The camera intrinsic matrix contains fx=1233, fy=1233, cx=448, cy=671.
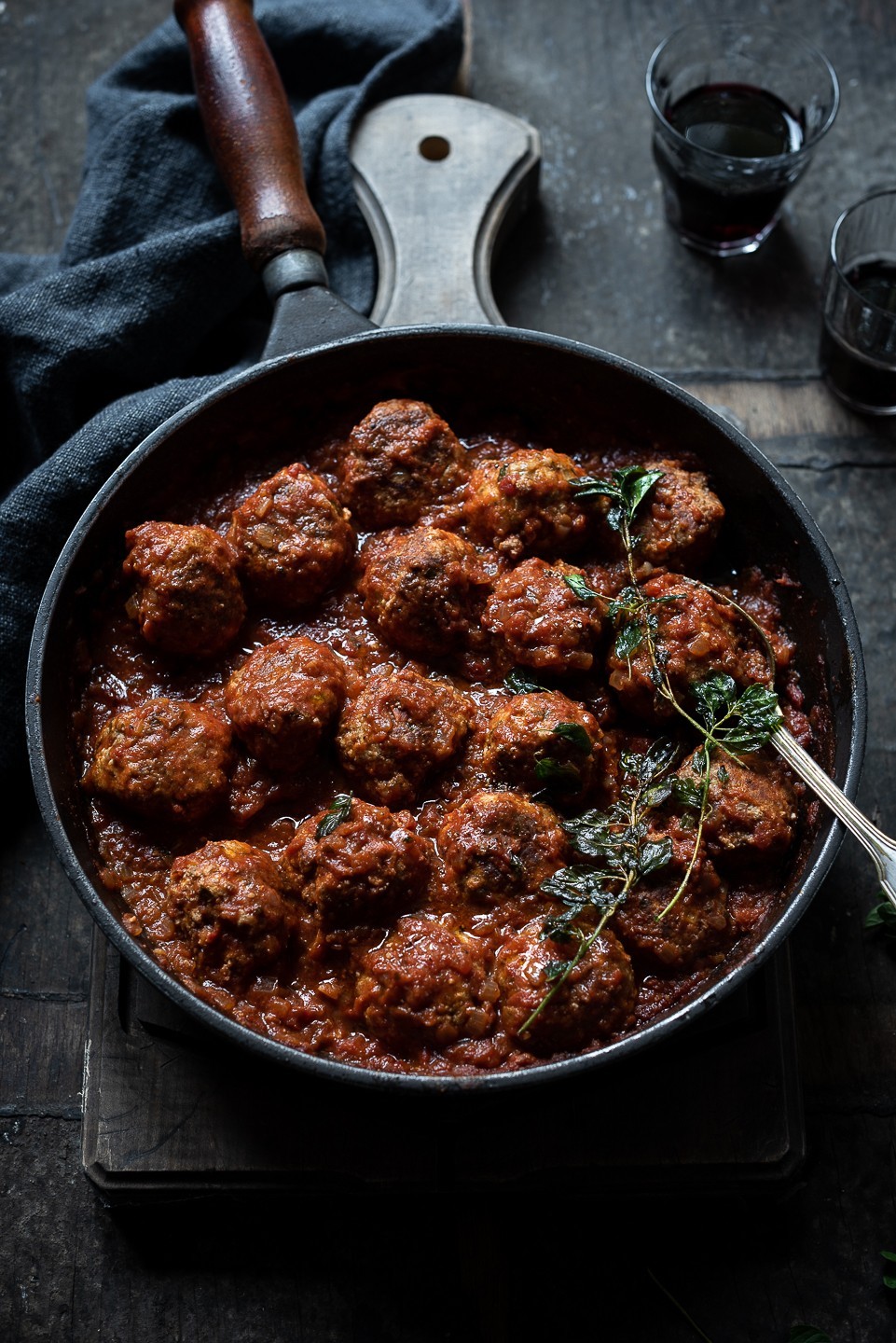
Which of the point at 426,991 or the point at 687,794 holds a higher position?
the point at 687,794

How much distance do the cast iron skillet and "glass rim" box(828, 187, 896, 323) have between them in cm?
99

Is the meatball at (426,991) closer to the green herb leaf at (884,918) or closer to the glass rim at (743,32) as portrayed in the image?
the green herb leaf at (884,918)

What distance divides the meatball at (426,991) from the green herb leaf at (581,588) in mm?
1102

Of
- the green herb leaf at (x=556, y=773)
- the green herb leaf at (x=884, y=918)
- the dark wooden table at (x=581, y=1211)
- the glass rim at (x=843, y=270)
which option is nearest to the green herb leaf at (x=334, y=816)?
the green herb leaf at (x=556, y=773)

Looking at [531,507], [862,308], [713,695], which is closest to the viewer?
[713,695]

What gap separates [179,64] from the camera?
505 cm

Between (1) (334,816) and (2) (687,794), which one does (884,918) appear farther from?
(1) (334,816)

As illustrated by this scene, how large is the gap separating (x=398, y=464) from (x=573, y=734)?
3.61 ft

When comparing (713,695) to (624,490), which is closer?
(713,695)

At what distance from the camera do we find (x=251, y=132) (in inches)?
169

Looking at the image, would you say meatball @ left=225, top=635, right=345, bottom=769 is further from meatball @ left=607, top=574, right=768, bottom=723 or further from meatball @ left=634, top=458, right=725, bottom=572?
meatball @ left=634, top=458, right=725, bottom=572

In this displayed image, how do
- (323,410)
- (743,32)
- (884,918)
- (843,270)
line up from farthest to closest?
(743,32)
(843,270)
(323,410)
(884,918)

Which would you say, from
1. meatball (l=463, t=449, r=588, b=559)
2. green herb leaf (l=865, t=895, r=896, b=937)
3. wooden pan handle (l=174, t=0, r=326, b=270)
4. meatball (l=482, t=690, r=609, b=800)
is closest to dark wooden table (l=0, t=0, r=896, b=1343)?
green herb leaf (l=865, t=895, r=896, b=937)

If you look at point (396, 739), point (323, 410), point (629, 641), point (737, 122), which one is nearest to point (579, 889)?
point (396, 739)
